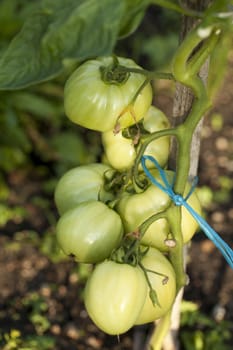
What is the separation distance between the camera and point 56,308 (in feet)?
7.43

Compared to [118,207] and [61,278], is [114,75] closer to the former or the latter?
[118,207]

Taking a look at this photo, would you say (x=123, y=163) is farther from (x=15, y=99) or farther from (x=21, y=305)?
(x=15, y=99)

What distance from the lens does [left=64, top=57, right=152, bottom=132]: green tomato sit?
3.91 feet

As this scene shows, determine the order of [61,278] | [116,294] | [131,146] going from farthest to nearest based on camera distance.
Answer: [61,278] → [131,146] → [116,294]

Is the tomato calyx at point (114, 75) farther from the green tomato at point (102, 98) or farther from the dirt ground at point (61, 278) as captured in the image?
the dirt ground at point (61, 278)

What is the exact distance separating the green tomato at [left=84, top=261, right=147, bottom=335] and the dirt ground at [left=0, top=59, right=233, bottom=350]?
2.12 feet

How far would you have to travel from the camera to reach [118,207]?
1.29 meters

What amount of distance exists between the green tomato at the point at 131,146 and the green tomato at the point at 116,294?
0.73ft

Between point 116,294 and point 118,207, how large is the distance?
20 centimetres

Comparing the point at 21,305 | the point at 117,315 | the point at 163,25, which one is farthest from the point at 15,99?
the point at 117,315

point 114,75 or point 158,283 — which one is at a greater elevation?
point 114,75

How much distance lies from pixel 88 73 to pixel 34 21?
25 centimetres

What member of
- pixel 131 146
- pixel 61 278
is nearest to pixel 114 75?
pixel 131 146

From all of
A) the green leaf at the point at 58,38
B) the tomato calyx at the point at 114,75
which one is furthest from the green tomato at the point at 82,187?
the green leaf at the point at 58,38
